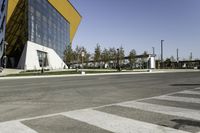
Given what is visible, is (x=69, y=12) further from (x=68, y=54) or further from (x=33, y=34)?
(x=33, y=34)

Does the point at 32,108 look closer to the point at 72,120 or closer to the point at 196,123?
the point at 72,120

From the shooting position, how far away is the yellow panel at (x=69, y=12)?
69.1m

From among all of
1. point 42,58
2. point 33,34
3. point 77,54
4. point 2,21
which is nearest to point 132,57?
point 77,54

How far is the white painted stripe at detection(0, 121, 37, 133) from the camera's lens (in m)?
5.25

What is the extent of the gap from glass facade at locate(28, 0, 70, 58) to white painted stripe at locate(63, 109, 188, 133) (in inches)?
1867

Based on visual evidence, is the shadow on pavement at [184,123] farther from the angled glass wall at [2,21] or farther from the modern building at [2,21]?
the angled glass wall at [2,21]

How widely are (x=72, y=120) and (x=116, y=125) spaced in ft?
4.01

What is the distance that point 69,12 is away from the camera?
79.5 meters

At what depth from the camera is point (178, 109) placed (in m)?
7.54

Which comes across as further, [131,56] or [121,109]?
[131,56]

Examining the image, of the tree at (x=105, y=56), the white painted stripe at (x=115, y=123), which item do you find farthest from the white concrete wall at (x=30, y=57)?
the white painted stripe at (x=115, y=123)

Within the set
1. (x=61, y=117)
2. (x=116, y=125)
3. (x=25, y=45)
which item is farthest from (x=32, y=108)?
(x=25, y=45)

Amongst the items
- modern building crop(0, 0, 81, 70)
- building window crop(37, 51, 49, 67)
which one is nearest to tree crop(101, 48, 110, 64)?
modern building crop(0, 0, 81, 70)

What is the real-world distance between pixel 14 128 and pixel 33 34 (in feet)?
166
